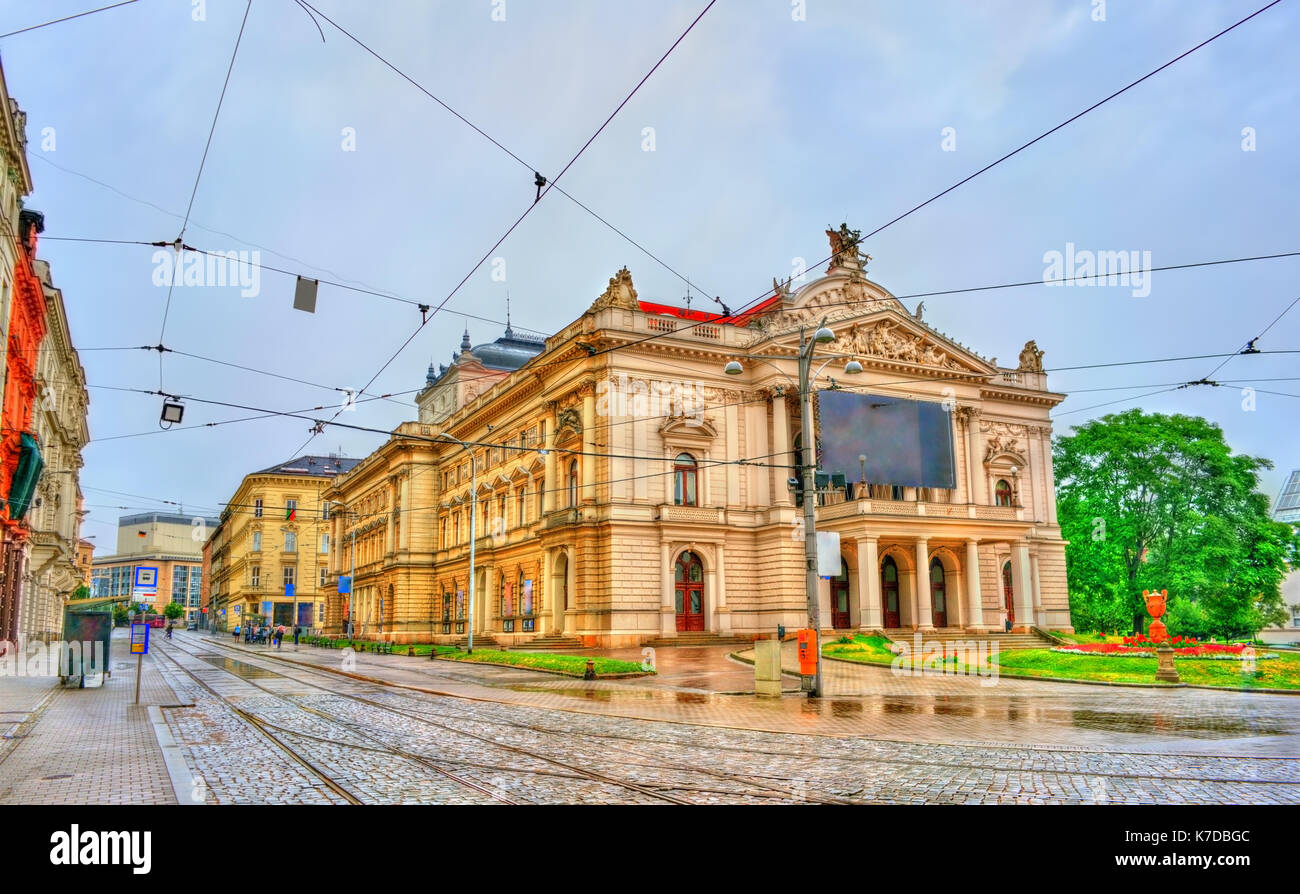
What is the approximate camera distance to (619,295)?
4462 centimetres

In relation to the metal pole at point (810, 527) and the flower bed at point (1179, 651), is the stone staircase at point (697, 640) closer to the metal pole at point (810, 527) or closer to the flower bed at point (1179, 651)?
the flower bed at point (1179, 651)

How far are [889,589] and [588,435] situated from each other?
17.7 metres

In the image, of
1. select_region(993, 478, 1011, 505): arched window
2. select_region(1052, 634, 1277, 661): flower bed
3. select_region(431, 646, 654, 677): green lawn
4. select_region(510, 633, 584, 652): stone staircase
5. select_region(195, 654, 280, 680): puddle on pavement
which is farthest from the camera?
select_region(993, 478, 1011, 505): arched window

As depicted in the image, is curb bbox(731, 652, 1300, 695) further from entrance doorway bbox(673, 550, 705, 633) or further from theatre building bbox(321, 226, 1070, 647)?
entrance doorway bbox(673, 550, 705, 633)

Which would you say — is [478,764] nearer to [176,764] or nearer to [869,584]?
[176,764]

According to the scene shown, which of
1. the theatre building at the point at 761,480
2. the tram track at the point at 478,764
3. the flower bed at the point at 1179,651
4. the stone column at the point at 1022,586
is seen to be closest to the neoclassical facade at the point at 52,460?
the theatre building at the point at 761,480

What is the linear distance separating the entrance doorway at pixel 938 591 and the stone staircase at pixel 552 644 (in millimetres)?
19194

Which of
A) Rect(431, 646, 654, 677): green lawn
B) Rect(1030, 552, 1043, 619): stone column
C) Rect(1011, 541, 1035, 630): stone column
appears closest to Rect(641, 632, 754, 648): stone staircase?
Rect(431, 646, 654, 677): green lawn

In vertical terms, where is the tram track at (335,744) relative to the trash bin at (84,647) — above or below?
below

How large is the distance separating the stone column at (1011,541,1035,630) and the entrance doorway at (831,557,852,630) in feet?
28.5

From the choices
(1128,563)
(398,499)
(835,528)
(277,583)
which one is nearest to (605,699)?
(835,528)

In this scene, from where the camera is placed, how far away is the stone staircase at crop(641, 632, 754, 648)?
1660 inches

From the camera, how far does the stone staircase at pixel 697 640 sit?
1660 inches

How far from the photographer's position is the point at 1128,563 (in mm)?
53562
